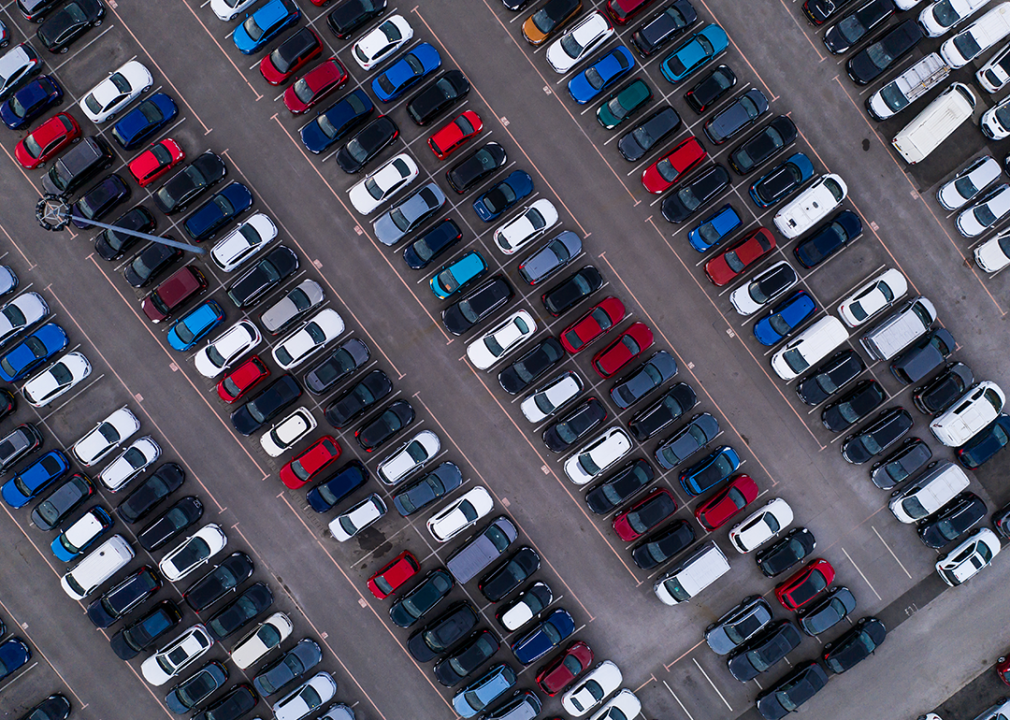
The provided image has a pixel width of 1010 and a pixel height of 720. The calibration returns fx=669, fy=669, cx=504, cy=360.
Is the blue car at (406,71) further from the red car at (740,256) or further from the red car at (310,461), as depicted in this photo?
the red car at (310,461)

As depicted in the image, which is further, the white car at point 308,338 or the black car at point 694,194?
the black car at point 694,194

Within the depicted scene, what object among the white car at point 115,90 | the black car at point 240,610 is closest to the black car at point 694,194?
the white car at point 115,90

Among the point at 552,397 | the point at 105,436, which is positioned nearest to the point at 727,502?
the point at 552,397

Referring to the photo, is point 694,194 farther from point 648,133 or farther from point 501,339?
point 501,339

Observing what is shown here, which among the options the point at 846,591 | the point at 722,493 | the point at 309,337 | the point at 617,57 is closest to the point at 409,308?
the point at 309,337

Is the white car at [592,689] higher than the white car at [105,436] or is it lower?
lower

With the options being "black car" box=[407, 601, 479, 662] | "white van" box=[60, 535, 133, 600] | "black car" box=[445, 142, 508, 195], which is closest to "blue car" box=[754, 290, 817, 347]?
"black car" box=[445, 142, 508, 195]

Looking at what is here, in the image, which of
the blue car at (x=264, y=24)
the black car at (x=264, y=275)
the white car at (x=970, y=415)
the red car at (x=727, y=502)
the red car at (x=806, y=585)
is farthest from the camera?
the red car at (x=806, y=585)

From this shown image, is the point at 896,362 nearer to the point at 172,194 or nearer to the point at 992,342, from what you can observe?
the point at 992,342
